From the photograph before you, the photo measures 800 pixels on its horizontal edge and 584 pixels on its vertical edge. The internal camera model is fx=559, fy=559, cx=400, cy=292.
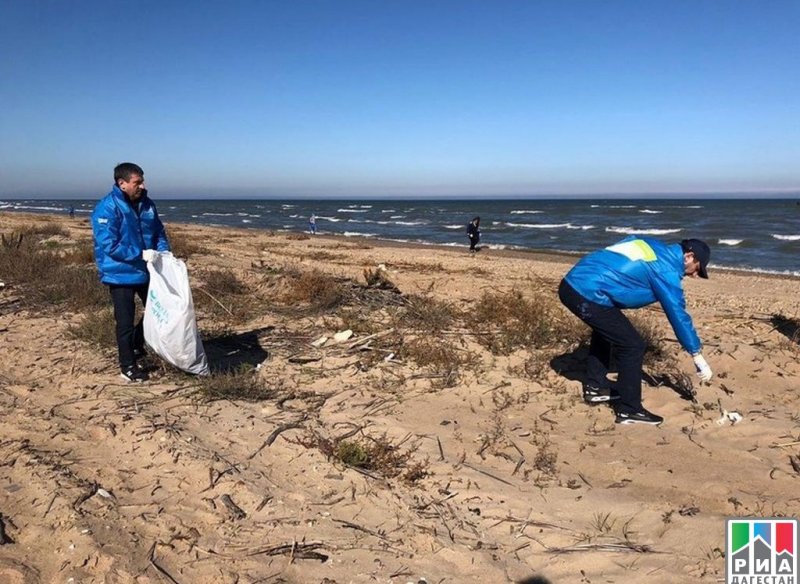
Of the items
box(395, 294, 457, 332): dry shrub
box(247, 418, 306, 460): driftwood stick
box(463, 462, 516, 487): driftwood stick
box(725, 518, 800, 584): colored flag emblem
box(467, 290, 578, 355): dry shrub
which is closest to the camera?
box(725, 518, 800, 584): colored flag emblem

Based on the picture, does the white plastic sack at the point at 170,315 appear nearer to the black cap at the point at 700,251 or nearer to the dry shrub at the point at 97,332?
the dry shrub at the point at 97,332

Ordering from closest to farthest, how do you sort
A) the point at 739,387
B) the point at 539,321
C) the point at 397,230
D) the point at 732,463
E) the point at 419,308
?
1. the point at 732,463
2. the point at 739,387
3. the point at 539,321
4. the point at 419,308
5. the point at 397,230

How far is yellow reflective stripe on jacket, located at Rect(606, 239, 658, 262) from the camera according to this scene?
3.57m

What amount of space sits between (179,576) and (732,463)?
3082 mm

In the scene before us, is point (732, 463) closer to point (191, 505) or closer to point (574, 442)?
point (574, 442)

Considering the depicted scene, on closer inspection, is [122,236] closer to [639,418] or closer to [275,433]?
[275,433]

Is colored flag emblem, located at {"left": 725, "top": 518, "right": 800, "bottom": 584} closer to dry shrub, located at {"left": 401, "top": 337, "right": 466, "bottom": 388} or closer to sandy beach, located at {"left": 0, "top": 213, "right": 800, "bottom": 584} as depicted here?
sandy beach, located at {"left": 0, "top": 213, "right": 800, "bottom": 584}

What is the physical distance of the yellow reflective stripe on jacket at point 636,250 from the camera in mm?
3568

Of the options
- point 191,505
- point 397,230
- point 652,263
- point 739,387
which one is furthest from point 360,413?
point 397,230

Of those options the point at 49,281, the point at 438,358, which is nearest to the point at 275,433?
the point at 438,358

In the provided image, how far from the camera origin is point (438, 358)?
4.79m

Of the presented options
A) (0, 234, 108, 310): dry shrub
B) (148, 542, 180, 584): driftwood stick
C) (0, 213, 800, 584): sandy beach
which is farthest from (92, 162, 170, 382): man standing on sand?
(0, 234, 108, 310): dry shrub

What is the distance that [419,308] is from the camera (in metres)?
5.98

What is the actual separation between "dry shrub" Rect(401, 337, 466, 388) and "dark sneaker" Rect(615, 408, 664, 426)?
1249mm
